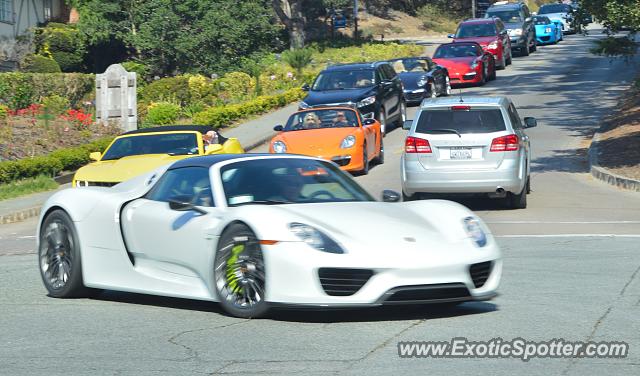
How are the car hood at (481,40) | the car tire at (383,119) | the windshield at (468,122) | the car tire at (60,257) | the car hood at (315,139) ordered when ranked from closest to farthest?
the car tire at (60,257), the windshield at (468,122), the car hood at (315,139), the car tire at (383,119), the car hood at (481,40)

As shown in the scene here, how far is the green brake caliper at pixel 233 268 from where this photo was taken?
905 centimetres

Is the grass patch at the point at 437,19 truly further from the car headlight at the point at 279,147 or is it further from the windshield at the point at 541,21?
the car headlight at the point at 279,147

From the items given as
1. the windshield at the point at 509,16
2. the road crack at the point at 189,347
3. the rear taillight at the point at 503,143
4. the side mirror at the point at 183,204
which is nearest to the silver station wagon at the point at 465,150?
the rear taillight at the point at 503,143

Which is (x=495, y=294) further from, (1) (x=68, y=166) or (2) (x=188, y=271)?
(1) (x=68, y=166)

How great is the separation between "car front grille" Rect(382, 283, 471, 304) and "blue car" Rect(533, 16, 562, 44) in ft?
168

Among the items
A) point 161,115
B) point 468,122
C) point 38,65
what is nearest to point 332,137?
point 468,122

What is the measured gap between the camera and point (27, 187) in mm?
24156

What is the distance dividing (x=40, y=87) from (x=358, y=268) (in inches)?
1218

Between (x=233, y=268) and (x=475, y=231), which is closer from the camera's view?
(x=233, y=268)

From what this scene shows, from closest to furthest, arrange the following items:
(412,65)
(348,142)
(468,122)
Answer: (468,122)
(348,142)
(412,65)

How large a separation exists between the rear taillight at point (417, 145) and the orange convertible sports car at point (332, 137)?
4858mm

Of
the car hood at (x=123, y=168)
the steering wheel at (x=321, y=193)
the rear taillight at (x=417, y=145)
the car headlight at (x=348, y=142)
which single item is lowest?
the car headlight at (x=348, y=142)

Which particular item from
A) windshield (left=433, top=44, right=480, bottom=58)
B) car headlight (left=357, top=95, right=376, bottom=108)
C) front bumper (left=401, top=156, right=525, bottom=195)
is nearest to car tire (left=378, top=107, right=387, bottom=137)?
car headlight (left=357, top=95, right=376, bottom=108)

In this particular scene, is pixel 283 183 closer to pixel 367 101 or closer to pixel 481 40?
pixel 367 101
